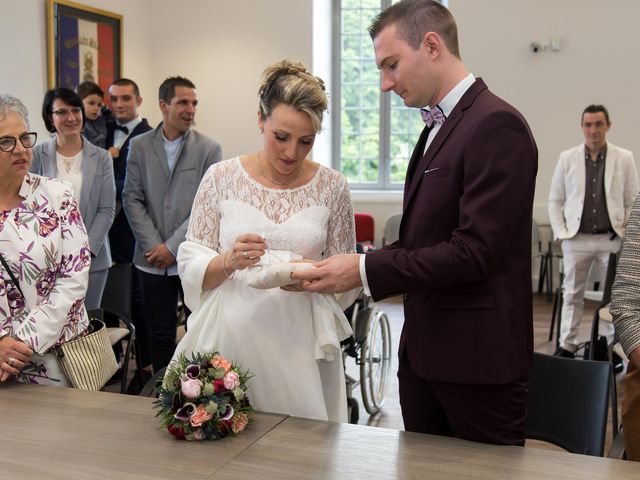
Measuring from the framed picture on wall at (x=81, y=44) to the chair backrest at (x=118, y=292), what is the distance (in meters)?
3.70

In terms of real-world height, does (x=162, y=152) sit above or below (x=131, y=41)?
below

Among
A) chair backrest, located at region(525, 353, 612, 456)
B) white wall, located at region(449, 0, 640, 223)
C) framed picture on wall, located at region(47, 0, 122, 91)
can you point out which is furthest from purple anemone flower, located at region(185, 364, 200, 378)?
white wall, located at region(449, 0, 640, 223)

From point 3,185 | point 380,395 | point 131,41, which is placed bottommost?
point 380,395

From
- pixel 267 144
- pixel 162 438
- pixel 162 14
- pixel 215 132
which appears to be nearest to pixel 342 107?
pixel 215 132

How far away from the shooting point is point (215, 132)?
861cm

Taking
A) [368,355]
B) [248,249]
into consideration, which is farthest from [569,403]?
[368,355]

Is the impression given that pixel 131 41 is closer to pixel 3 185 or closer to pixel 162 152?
pixel 162 152

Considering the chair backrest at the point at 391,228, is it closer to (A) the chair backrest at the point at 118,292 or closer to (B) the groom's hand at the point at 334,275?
(A) the chair backrest at the point at 118,292

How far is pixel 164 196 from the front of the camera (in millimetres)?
4148

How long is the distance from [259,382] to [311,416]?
188 millimetres

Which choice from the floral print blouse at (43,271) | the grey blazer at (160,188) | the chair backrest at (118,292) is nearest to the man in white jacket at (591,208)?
the grey blazer at (160,188)

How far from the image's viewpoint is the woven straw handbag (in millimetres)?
2264

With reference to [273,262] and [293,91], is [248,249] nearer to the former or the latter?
[273,262]

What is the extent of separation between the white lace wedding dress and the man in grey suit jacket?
1.83m
